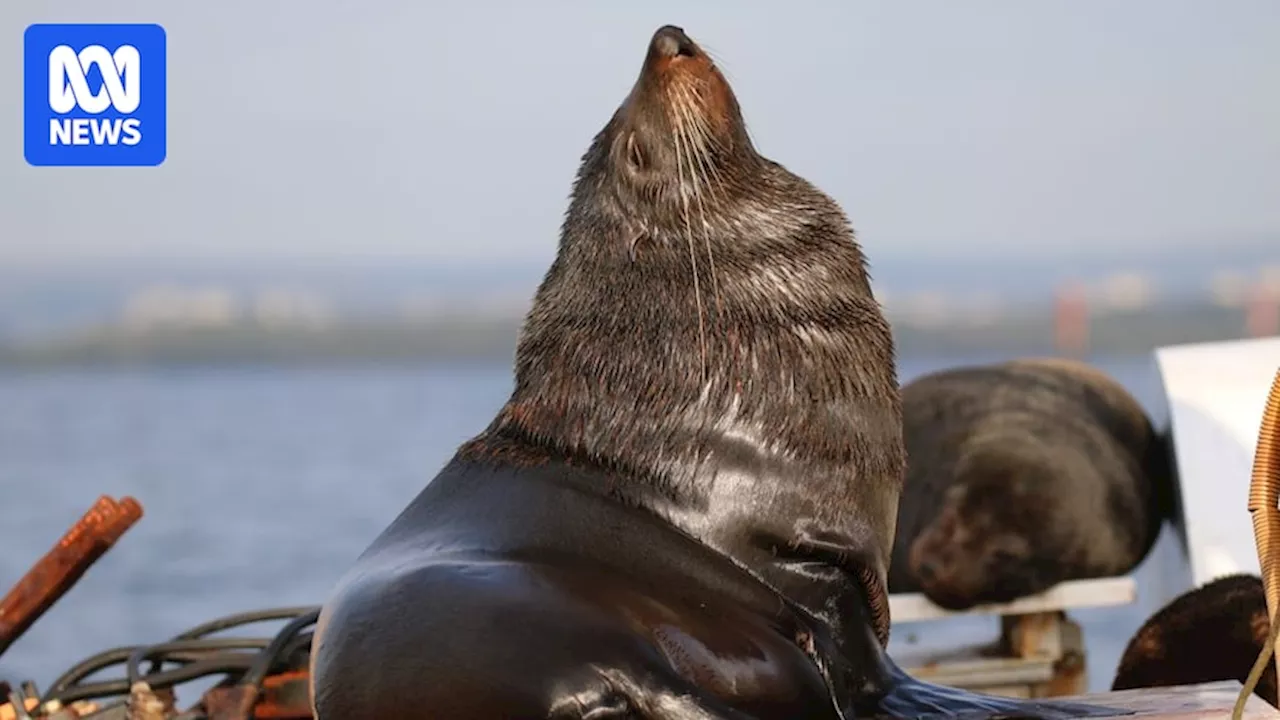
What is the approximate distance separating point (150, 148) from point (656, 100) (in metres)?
5.87

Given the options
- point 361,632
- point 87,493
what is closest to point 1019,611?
point 361,632

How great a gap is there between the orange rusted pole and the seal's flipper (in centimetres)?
216

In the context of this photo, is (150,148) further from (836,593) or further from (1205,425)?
(836,593)

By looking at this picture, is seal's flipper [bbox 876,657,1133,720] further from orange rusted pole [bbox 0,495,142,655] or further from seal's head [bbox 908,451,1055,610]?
seal's head [bbox 908,451,1055,610]

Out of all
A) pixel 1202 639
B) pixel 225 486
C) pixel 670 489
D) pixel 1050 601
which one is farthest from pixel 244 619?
pixel 225 486

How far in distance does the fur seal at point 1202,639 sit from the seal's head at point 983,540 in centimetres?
151

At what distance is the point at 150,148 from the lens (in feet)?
35.4

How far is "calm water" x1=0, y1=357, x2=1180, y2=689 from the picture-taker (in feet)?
53.1

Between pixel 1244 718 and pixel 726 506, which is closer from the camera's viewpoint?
pixel 1244 718

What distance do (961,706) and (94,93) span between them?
7938 mm

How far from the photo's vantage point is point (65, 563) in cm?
598

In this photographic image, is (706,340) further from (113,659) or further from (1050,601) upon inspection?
(1050,601)

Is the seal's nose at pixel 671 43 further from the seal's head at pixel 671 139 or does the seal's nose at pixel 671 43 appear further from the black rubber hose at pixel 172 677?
the black rubber hose at pixel 172 677

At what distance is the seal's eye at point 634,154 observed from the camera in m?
5.43
